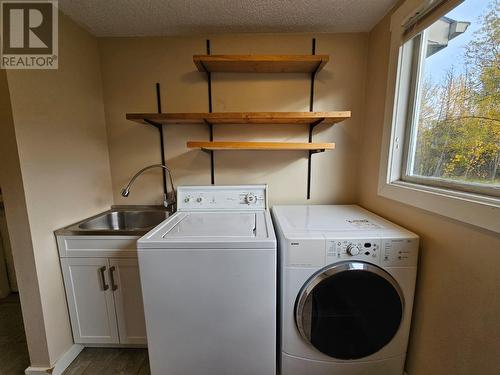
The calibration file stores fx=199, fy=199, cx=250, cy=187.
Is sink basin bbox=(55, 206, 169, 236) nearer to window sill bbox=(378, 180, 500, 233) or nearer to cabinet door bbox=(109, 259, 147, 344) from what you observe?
cabinet door bbox=(109, 259, 147, 344)

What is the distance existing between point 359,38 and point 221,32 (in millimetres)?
1082

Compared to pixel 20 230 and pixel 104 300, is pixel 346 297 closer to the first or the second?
pixel 104 300

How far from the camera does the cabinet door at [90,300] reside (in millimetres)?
1278

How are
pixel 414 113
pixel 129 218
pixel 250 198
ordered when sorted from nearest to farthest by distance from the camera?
pixel 414 113, pixel 250 198, pixel 129 218

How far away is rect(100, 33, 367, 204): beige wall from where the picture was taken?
1.59m

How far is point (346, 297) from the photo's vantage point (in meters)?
1.05

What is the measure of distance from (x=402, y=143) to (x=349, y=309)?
1065 mm

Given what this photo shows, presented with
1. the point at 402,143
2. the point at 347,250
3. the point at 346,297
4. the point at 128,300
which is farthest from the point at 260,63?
the point at 128,300

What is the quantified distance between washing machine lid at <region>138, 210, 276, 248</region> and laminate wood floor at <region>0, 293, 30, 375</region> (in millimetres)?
1324

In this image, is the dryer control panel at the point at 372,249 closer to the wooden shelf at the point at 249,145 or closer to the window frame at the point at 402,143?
the window frame at the point at 402,143

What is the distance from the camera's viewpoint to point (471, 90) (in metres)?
0.89

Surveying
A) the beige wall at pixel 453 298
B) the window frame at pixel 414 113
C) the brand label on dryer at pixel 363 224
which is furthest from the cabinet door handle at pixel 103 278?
the window frame at pixel 414 113

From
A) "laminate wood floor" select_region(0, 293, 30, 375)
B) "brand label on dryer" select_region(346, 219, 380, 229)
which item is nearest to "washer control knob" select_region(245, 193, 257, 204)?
"brand label on dryer" select_region(346, 219, 380, 229)

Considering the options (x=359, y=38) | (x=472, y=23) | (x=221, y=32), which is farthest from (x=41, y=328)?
(x=359, y=38)
